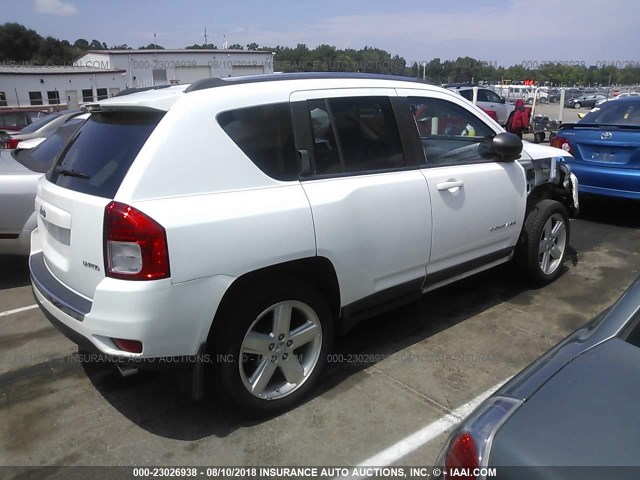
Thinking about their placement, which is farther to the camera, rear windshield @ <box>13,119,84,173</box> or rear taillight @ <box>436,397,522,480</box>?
rear windshield @ <box>13,119,84,173</box>

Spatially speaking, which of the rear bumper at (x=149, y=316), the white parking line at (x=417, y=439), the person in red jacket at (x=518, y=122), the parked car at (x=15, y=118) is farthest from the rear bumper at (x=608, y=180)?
the parked car at (x=15, y=118)

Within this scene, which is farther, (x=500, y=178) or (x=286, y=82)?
(x=500, y=178)

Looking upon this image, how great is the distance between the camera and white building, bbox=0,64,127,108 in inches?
1508

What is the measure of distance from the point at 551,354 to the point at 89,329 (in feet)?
6.90

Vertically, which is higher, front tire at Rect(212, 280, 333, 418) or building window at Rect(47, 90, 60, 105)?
building window at Rect(47, 90, 60, 105)

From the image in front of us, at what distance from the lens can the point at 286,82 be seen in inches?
118

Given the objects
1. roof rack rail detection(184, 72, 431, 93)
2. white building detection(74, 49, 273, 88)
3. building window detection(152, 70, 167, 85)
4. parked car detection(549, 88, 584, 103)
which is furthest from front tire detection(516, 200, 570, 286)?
parked car detection(549, 88, 584, 103)

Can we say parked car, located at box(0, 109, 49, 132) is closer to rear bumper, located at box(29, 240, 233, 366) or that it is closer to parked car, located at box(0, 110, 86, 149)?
parked car, located at box(0, 110, 86, 149)

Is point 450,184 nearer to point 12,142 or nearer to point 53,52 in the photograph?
point 12,142

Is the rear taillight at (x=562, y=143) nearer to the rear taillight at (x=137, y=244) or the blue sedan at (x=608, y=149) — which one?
the blue sedan at (x=608, y=149)

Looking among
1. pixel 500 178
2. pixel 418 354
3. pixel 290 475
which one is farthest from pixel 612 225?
pixel 290 475

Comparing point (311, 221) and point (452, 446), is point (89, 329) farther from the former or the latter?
point (452, 446)

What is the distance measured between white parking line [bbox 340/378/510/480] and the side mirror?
1.96 meters

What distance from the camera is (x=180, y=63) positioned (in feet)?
165
